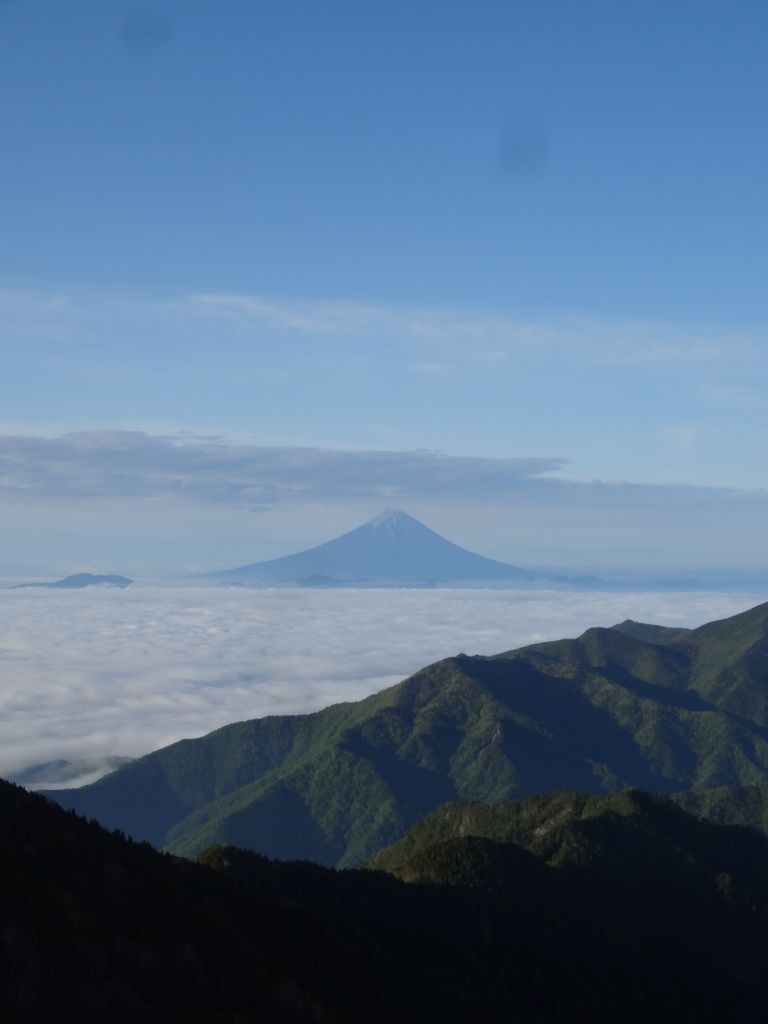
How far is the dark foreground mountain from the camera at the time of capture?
5606 centimetres

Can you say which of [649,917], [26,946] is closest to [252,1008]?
[26,946]

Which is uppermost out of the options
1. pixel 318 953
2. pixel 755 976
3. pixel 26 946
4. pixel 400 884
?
pixel 26 946

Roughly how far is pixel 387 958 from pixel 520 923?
130 ft

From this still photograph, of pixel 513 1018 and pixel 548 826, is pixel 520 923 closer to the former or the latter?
pixel 513 1018

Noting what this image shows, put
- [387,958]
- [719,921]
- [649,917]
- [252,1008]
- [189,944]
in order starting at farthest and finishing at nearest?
[719,921]
[649,917]
[387,958]
[189,944]
[252,1008]

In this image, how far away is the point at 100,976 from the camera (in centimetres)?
5309

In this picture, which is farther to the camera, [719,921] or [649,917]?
[719,921]

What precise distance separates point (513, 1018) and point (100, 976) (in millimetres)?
46863

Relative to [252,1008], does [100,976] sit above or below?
above

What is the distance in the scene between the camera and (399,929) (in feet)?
351

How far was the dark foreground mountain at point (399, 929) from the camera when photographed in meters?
56.1

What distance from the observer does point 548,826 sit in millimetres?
192125

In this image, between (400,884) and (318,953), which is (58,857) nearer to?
(318,953)

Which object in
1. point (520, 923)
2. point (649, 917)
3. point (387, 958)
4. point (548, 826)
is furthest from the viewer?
point (548, 826)
